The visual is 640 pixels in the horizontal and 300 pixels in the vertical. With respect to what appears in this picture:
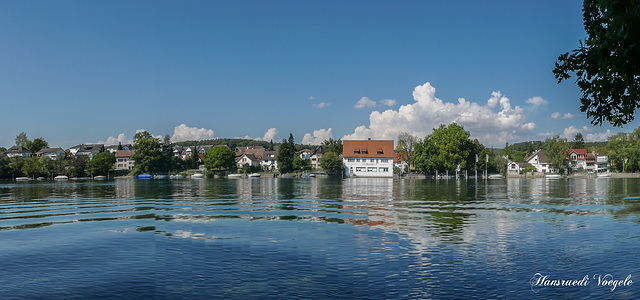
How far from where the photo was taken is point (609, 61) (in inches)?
495

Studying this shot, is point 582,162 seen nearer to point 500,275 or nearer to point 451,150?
point 451,150

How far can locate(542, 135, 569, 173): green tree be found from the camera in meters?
128

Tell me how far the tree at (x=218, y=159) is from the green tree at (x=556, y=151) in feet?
311

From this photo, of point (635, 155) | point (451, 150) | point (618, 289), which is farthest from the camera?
point (635, 155)

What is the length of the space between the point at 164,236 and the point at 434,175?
331 feet

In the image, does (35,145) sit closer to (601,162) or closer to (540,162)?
(540,162)

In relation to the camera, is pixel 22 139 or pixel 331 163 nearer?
pixel 331 163

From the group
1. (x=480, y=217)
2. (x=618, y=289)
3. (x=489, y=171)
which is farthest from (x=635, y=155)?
(x=618, y=289)

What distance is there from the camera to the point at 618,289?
9.19 metres

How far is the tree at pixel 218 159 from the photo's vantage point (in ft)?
452

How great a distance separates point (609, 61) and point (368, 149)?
372ft

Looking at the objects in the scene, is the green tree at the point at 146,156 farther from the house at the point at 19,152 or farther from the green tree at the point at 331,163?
the house at the point at 19,152

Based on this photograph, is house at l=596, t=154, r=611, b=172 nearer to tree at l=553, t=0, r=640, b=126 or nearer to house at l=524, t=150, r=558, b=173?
house at l=524, t=150, r=558, b=173

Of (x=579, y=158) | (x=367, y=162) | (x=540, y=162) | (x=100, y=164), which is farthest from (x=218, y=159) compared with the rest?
(x=579, y=158)
